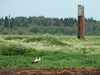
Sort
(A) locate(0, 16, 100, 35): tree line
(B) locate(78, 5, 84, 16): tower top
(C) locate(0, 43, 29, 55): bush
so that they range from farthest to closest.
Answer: (A) locate(0, 16, 100, 35): tree line → (B) locate(78, 5, 84, 16): tower top → (C) locate(0, 43, 29, 55): bush

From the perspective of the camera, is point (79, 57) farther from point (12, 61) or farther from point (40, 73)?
point (40, 73)

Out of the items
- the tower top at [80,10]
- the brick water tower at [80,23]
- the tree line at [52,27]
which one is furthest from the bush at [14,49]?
the tree line at [52,27]

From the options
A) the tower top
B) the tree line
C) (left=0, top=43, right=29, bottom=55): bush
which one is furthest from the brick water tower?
the tree line

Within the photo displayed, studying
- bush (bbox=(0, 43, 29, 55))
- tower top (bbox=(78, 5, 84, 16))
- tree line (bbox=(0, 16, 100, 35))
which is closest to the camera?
bush (bbox=(0, 43, 29, 55))

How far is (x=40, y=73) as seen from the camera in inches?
333

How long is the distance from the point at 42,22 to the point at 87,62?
82830 mm

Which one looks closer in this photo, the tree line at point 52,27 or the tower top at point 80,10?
the tower top at point 80,10

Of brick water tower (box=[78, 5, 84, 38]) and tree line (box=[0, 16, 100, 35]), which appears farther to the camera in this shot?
tree line (box=[0, 16, 100, 35])

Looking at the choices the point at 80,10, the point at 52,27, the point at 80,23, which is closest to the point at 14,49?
the point at 80,23

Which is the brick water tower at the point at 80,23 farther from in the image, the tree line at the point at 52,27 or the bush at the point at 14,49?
the tree line at the point at 52,27

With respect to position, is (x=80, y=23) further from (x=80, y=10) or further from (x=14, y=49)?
(x=14, y=49)

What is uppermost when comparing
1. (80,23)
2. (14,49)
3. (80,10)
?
(80,10)

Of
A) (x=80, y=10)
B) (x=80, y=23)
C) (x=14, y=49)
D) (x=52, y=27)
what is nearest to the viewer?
(x=14, y=49)

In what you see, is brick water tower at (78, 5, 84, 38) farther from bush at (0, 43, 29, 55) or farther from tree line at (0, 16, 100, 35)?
tree line at (0, 16, 100, 35)
